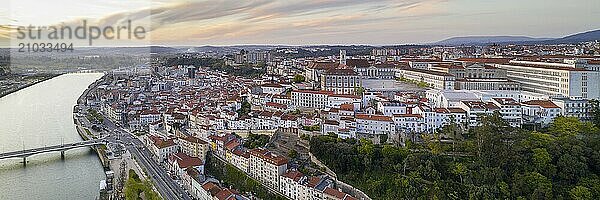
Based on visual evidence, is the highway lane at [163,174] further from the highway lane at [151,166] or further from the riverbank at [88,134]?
the riverbank at [88,134]

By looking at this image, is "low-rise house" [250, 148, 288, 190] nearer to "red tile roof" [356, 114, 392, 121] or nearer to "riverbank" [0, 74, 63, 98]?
"red tile roof" [356, 114, 392, 121]

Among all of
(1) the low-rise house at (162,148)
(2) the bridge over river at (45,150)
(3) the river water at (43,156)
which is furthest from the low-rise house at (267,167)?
(2) the bridge over river at (45,150)

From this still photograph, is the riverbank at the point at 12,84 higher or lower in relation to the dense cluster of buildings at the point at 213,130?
higher

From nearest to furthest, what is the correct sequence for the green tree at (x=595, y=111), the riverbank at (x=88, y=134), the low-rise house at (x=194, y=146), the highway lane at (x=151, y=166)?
the highway lane at (x=151, y=166), the green tree at (x=595, y=111), the low-rise house at (x=194, y=146), the riverbank at (x=88, y=134)

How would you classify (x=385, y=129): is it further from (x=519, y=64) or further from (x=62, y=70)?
(x=62, y=70)

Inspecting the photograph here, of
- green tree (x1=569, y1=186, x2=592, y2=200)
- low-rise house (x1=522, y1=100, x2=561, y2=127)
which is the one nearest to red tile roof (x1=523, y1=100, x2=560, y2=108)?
low-rise house (x1=522, y1=100, x2=561, y2=127)

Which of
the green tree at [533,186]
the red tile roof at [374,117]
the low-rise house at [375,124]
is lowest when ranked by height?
the green tree at [533,186]

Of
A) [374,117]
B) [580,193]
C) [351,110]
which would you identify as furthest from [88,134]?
[580,193]

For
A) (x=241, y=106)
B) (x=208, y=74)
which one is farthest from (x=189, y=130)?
(x=208, y=74)
